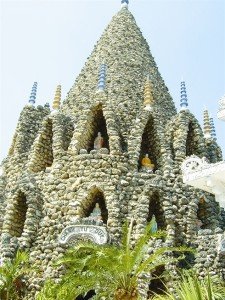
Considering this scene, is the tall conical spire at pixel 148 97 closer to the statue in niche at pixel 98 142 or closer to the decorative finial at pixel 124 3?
the statue in niche at pixel 98 142

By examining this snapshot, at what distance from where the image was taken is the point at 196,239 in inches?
561

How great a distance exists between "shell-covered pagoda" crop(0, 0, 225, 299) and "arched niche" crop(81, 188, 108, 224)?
0.11 ft

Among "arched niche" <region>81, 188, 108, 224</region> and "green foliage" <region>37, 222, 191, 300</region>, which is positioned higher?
"arched niche" <region>81, 188, 108, 224</region>

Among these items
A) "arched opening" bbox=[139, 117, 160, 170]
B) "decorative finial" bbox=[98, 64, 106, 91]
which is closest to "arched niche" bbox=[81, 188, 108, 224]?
"arched opening" bbox=[139, 117, 160, 170]

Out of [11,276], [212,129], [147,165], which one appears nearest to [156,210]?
[147,165]

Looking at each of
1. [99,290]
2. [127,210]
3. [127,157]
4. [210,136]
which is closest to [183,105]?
[210,136]

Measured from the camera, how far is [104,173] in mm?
14836

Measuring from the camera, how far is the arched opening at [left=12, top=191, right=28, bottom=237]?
14.9 m

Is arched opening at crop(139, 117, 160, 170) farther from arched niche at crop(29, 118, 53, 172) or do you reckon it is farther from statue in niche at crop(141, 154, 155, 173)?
arched niche at crop(29, 118, 53, 172)

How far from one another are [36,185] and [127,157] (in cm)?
283

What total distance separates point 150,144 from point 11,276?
6796mm

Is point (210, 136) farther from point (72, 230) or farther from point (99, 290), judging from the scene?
point (99, 290)

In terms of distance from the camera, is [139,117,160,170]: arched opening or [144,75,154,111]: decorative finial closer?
[139,117,160,170]: arched opening

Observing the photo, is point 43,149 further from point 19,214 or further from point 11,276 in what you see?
point 11,276
